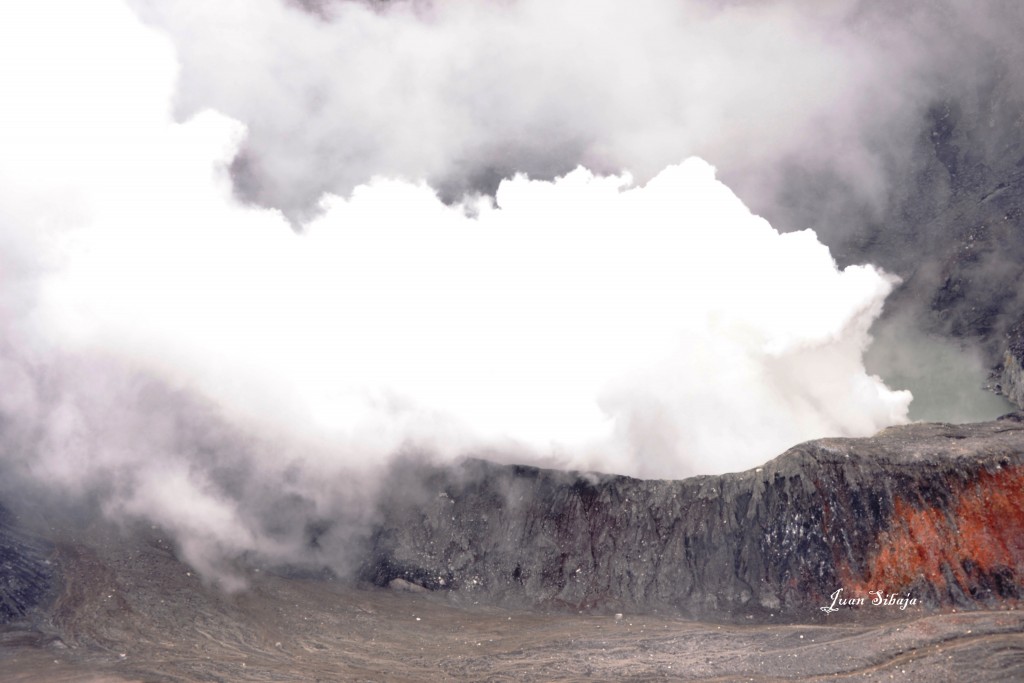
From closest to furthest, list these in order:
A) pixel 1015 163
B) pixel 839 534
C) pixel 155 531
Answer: pixel 839 534 < pixel 155 531 < pixel 1015 163

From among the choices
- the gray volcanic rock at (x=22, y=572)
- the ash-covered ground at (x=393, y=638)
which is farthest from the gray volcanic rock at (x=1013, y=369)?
the gray volcanic rock at (x=22, y=572)

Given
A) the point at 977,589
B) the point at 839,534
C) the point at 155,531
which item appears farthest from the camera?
the point at 155,531

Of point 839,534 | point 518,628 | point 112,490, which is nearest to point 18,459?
point 112,490

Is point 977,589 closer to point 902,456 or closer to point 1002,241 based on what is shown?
point 902,456

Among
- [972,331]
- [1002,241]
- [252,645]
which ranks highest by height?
[1002,241]

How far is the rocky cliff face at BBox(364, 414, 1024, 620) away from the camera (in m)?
31.2

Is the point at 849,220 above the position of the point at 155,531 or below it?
above

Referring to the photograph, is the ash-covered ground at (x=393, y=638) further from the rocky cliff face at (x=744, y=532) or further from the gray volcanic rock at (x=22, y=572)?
the rocky cliff face at (x=744, y=532)

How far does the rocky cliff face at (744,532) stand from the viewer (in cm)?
3125

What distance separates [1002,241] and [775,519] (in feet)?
102

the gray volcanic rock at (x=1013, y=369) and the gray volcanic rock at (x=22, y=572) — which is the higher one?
the gray volcanic rock at (x=1013, y=369)

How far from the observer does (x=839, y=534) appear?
3231 centimetres

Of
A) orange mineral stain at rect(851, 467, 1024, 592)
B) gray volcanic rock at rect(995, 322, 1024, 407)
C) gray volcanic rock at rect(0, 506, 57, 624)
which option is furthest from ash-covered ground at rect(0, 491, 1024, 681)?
gray volcanic rock at rect(995, 322, 1024, 407)

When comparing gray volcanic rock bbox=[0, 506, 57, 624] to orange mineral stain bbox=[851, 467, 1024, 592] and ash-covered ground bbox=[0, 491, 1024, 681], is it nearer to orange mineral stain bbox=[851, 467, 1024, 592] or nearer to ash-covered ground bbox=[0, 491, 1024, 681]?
ash-covered ground bbox=[0, 491, 1024, 681]
